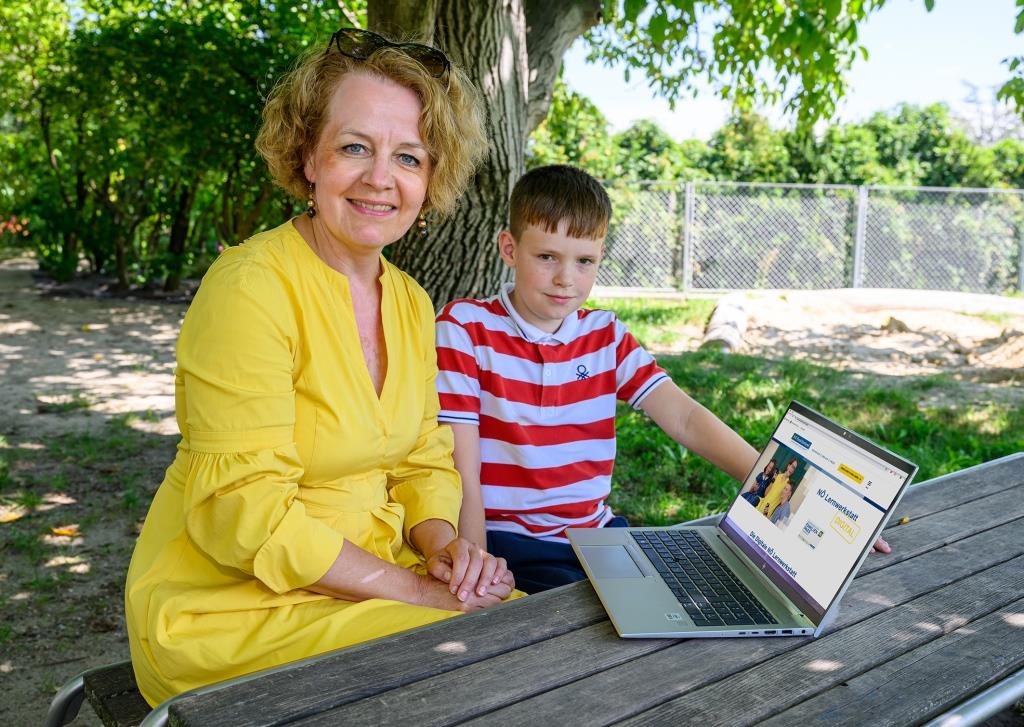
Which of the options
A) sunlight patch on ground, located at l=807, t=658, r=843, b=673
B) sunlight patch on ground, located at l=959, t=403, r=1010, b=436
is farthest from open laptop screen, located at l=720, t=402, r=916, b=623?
sunlight patch on ground, located at l=959, t=403, r=1010, b=436

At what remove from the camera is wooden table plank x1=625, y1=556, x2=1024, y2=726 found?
1.45 meters

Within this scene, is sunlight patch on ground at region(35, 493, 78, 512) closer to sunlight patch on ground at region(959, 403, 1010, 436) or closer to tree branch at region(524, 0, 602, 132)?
tree branch at region(524, 0, 602, 132)

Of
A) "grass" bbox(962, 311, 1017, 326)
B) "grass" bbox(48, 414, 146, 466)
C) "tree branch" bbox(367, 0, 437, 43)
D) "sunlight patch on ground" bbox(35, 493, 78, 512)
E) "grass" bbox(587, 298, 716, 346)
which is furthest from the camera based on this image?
"grass" bbox(962, 311, 1017, 326)

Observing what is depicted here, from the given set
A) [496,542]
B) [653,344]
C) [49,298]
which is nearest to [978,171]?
[653,344]

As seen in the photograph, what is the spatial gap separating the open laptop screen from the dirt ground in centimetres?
240

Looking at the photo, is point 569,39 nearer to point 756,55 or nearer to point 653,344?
point 756,55

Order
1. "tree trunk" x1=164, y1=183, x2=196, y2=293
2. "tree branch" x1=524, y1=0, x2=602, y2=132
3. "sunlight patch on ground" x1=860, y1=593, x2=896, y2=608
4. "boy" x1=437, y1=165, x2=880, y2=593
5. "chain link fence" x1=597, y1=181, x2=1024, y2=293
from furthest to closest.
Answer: "chain link fence" x1=597, y1=181, x2=1024, y2=293 → "tree trunk" x1=164, y1=183, x2=196, y2=293 → "tree branch" x1=524, y1=0, x2=602, y2=132 → "boy" x1=437, y1=165, x2=880, y2=593 → "sunlight patch on ground" x1=860, y1=593, x2=896, y2=608

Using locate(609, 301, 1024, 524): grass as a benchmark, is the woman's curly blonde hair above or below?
above

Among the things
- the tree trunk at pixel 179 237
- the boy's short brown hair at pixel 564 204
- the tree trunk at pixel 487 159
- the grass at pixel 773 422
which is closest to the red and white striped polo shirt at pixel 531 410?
the boy's short brown hair at pixel 564 204

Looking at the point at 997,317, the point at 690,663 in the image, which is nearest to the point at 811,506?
the point at 690,663

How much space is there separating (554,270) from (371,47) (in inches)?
31.5

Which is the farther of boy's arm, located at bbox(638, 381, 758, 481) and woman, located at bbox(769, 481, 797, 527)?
boy's arm, located at bbox(638, 381, 758, 481)

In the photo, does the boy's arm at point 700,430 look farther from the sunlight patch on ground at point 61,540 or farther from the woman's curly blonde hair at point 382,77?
the sunlight patch on ground at point 61,540

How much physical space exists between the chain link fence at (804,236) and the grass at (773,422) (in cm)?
649
